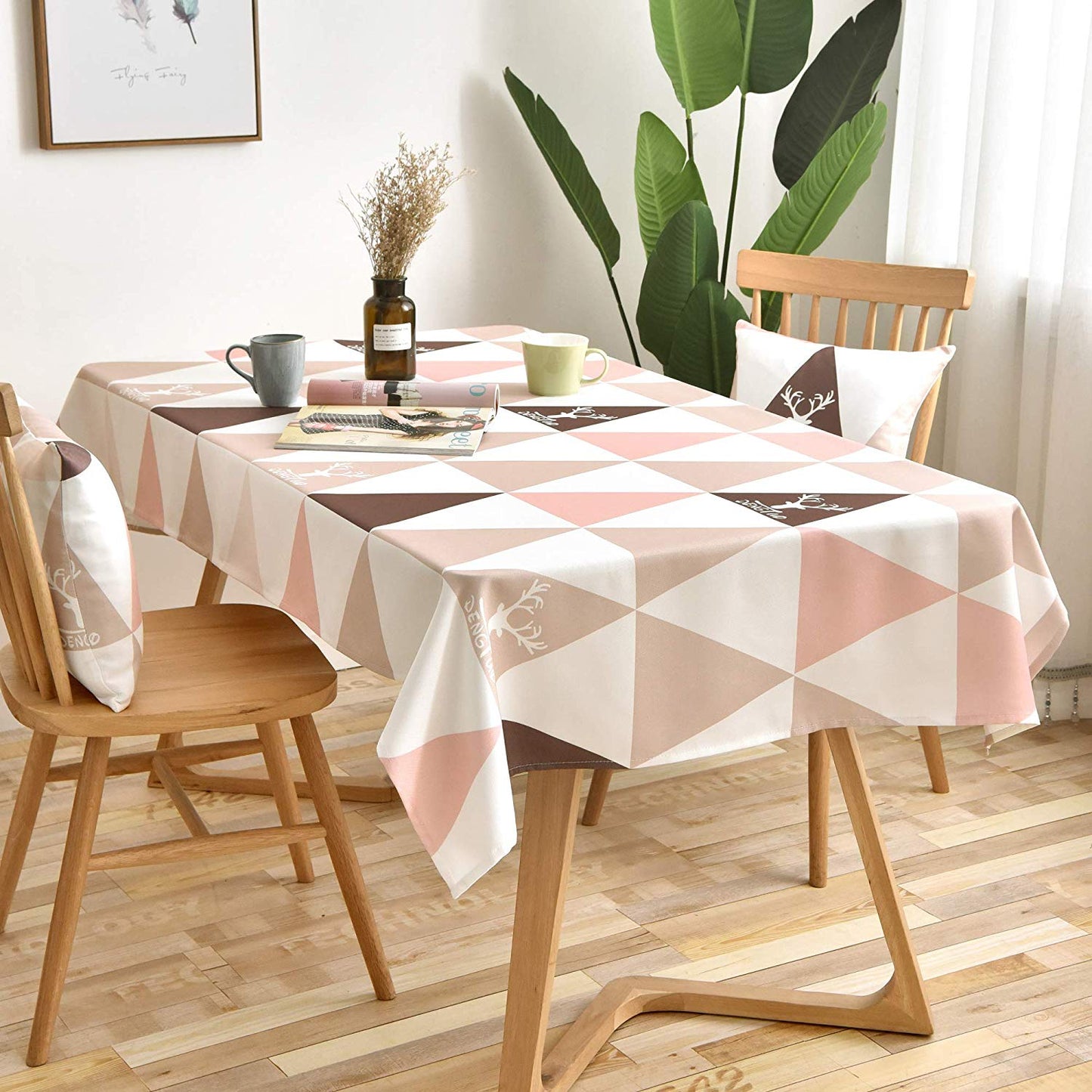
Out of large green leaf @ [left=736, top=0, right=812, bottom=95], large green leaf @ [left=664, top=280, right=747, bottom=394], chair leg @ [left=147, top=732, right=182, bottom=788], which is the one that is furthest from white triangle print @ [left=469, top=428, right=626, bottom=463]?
large green leaf @ [left=736, top=0, right=812, bottom=95]

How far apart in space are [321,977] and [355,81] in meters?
1.90

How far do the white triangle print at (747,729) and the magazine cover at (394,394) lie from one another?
2.39 ft

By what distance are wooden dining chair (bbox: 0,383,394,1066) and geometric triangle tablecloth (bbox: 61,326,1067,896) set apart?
14cm

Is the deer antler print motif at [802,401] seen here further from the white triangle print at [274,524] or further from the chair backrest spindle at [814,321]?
the white triangle print at [274,524]

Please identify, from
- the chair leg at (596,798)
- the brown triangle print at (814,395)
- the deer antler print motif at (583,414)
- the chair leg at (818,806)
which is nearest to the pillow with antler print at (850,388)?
the brown triangle print at (814,395)

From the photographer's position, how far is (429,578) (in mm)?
1605

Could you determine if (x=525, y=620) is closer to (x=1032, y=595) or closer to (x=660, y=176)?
(x=1032, y=595)

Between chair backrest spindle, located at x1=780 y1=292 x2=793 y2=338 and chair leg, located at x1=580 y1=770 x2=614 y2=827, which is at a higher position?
chair backrest spindle, located at x1=780 y1=292 x2=793 y2=338

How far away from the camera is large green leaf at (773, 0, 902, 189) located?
3.27 metres

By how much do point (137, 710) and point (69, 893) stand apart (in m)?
0.26

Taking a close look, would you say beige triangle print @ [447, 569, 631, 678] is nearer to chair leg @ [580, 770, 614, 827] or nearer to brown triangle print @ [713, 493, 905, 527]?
brown triangle print @ [713, 493, 905, 527]

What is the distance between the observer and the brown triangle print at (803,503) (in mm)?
1775

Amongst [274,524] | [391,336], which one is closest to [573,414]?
[391,336]

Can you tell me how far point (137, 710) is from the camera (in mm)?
1933
